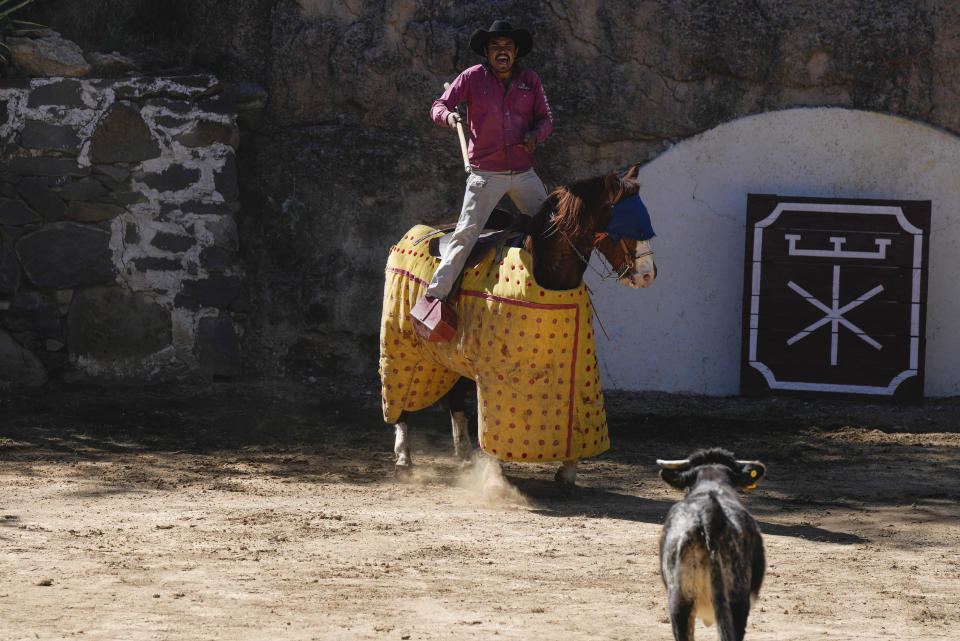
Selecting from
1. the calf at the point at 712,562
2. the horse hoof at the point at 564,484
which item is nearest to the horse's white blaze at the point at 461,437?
the horse hoof at the point at 564,484

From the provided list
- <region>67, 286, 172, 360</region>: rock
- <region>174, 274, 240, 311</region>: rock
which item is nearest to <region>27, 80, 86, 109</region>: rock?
<region>67, 286, 172, 360</region>: rock

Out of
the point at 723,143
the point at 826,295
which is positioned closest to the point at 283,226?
the point at 723,143

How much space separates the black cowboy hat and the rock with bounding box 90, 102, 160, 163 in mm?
3379

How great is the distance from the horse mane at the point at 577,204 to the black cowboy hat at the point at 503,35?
3.13ft

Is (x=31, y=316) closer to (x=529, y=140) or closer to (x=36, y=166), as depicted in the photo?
(x=36, y=166)

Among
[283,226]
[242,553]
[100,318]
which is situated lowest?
[242,553]

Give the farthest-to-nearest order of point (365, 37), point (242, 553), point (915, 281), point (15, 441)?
point (365, 37), point (915, 281), point (15, 441), point (242, 553)

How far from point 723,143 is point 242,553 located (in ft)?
17.6

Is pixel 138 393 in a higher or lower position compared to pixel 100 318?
lower

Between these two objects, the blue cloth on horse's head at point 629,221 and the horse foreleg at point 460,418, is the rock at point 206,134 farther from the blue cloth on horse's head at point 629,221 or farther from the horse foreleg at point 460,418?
the blue cloth on horse's head at point 629,221

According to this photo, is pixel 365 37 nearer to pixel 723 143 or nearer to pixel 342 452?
pixel 723 143

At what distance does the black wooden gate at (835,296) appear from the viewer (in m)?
8.40

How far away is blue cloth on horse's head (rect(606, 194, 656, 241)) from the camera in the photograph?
5.77 metres

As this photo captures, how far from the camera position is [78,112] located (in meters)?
8.59
